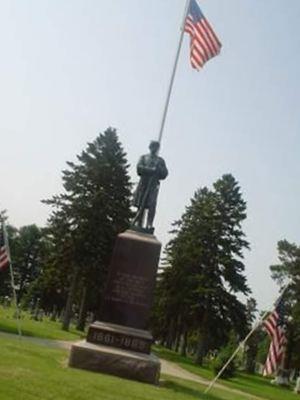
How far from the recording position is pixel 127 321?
14922 mm

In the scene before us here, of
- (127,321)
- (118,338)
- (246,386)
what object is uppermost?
(127,321)

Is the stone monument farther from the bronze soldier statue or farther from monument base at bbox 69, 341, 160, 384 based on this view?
the bronze soldier statue

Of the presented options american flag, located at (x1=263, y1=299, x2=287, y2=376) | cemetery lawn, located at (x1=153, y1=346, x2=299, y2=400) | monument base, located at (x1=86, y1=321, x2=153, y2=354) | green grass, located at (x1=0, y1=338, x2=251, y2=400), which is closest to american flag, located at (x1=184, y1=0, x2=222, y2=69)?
american flag, located at (x1=263, y1=299, x2=287, y2=376)

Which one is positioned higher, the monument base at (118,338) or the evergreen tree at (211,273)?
the evergreen tree at (211,273)

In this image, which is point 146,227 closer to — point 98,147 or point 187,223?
point 98,147

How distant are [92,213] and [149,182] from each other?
2314 centimetres

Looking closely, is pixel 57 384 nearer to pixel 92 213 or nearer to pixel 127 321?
pixel 127 321

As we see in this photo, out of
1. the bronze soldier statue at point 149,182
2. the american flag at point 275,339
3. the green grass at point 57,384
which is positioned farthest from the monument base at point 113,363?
the american flag at point 275,339

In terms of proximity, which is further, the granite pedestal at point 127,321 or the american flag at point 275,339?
the american flag at point 275,339

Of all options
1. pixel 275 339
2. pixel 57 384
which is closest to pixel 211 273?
pixel 275 339

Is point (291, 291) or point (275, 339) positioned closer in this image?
point (275, 339)

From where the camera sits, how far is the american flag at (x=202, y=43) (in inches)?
712

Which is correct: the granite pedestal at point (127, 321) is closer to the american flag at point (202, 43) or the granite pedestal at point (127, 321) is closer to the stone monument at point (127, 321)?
the stone monument at point (127, 321)

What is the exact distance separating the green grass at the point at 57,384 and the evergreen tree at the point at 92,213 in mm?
24531
